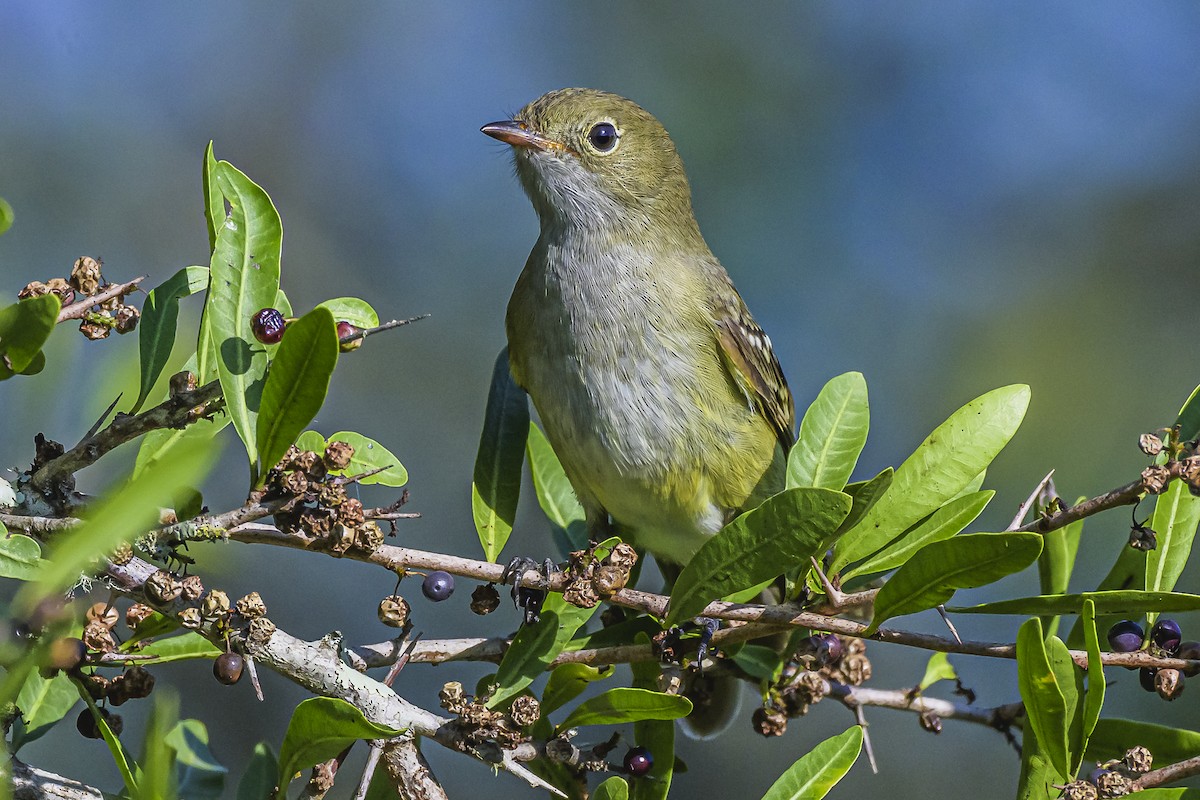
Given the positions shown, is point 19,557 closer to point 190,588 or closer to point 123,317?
point 190,588

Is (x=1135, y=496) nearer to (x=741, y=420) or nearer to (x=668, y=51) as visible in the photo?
(x=741, y=420)

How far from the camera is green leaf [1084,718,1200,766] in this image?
8.11 feet

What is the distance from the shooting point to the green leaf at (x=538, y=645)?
263 centimetres

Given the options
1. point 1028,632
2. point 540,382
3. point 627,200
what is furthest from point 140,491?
Result: point 627,200

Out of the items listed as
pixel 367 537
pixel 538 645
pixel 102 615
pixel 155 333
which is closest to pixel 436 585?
pixel 538 645

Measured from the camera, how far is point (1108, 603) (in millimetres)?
2209

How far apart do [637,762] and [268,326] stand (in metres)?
1.23

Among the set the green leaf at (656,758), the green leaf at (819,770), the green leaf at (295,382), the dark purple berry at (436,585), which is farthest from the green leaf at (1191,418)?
the green leaf at (295,382)

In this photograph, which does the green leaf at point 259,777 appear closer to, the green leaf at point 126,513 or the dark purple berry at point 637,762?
the dark purple berry at point 637,762

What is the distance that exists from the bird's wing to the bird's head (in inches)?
22.5

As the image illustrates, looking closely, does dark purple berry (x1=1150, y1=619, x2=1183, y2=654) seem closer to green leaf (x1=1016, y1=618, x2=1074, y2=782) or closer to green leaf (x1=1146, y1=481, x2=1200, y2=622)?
green leaf (x1=1146, y1=481, x2=1200, y2=622)

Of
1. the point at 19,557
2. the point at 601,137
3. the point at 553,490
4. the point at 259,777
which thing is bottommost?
the point at 259,777

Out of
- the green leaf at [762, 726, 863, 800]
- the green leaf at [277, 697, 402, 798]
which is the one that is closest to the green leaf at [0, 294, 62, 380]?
the green leaf at [277, 697, 402, 798]

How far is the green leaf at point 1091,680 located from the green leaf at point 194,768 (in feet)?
6.33
